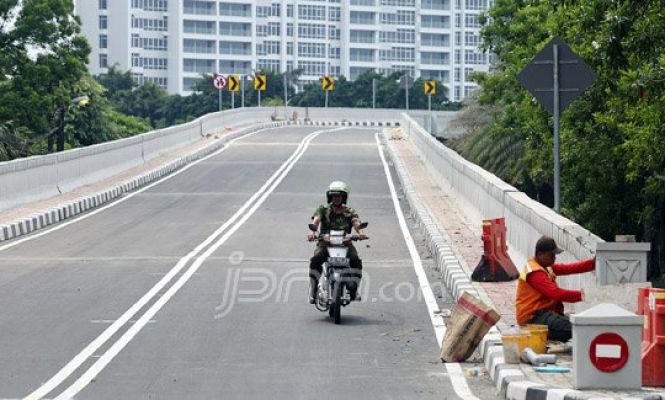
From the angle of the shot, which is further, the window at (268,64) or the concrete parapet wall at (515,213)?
the window at (268,64)

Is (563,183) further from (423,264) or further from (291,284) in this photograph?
(291,284)

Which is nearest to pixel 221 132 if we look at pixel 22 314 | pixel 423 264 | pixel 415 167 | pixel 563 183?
pixel 415 167

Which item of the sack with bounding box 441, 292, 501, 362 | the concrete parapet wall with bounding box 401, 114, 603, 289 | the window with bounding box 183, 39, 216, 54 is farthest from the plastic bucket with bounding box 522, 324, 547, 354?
the window with bounding box 183, 39, 216, 54

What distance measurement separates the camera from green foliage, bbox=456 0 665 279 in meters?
19.1

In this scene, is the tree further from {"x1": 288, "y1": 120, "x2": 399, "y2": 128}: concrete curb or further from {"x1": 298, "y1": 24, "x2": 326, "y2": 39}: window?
{"x1": 298, "y1": 24, "x2": 326, "y2": 39}: window

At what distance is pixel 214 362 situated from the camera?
42.3 feet

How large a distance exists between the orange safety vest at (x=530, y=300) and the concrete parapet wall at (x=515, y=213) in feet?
2.38

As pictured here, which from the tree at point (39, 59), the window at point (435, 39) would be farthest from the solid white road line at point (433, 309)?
the window at point (435, 39)

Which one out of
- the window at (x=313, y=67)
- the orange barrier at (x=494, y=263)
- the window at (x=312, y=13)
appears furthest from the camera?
the window at (x=312, y=13)

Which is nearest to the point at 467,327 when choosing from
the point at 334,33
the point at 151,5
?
the point at 151,5

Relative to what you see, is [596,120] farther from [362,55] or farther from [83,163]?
[362,55]

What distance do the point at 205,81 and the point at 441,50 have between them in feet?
182

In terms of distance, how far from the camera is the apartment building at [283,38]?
164m

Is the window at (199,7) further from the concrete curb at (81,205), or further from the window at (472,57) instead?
the concrete curb at (81,205)
